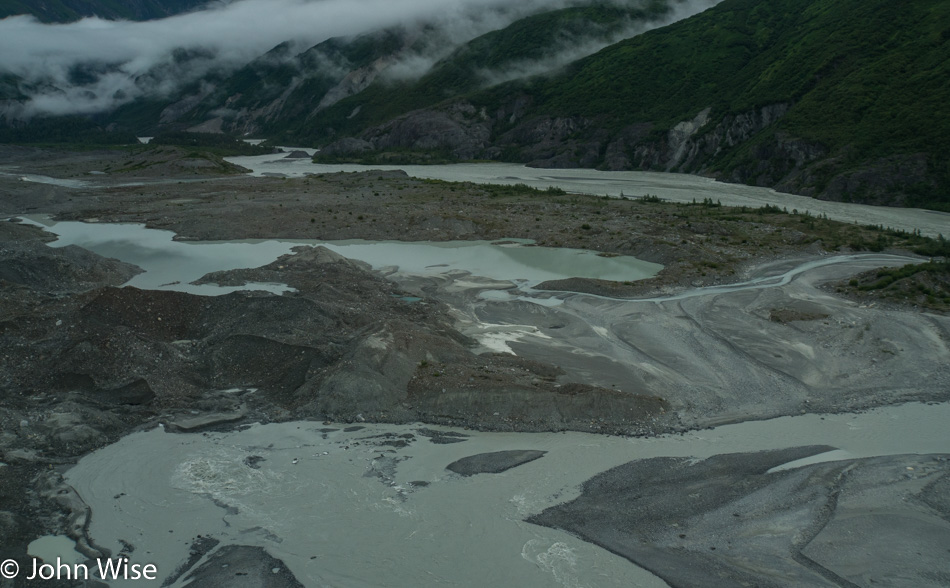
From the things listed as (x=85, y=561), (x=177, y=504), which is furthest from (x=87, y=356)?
(x=85, y=561)

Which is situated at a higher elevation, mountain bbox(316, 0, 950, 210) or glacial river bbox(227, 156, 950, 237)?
mountain bbox(316, 0, 950, 210)

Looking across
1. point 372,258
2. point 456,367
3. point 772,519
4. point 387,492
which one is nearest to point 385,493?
point 387,492

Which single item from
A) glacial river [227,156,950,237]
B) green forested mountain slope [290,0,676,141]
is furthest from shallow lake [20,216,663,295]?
green forested mountain slope [290,0,676,141]

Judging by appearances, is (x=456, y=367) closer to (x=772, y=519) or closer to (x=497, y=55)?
(x=772, y=519)

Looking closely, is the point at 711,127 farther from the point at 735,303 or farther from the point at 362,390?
the point at 362,390

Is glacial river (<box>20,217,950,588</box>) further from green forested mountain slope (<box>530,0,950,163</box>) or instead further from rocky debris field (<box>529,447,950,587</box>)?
green forested mountain slope (<box>530,0,950,163</box>)
